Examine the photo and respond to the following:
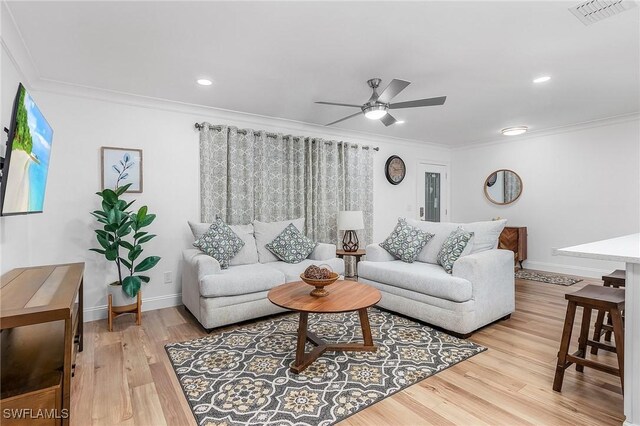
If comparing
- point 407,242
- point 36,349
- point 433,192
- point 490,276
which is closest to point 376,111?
point 407,242

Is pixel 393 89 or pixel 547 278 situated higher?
pixel 393 89

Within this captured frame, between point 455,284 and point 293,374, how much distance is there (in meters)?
1.55

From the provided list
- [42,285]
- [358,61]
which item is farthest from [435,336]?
[42,285]

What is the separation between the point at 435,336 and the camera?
9.22 ft

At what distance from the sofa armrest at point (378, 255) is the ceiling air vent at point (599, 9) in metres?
2.58

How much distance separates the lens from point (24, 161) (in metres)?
1.94

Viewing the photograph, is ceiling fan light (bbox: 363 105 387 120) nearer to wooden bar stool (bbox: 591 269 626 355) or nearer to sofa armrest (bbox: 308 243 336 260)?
sofa armrest (bbox: 308 243 336 260)

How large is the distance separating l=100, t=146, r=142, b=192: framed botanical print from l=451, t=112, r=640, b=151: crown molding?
18.9 ft

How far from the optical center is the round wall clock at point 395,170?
5797mm

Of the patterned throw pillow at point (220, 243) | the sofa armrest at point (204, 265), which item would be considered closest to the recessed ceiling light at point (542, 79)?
the patterned throw pillow at point (220, 243)

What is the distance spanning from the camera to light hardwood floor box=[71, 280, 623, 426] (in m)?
1.76

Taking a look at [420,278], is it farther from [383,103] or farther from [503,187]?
[503,187]

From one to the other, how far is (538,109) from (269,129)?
11.6 ft
